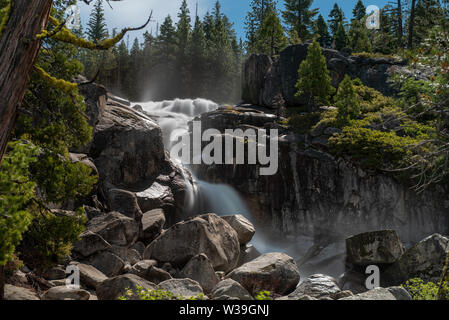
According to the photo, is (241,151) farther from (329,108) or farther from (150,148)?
(329,108)

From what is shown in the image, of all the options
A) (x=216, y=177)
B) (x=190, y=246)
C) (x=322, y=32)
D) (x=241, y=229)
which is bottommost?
(x=190, y=246)

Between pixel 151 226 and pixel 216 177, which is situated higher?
pixel 216 177

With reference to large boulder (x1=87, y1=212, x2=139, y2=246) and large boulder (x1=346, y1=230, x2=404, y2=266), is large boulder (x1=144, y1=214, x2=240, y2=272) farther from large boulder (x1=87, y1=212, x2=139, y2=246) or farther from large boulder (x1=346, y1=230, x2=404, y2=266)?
large boulder (x1=346, y1=230, x2=404, y2=266)

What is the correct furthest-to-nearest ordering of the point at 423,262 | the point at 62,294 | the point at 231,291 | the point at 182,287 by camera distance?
the point at 423,262, the point at 231,291, the point at 182,287, the point at 62,294

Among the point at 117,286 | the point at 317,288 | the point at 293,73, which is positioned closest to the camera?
the point at 117,286

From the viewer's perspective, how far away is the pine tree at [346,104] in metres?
23.1

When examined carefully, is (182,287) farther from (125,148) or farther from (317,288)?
(125,148)

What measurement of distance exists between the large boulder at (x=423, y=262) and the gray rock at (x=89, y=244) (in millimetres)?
9599

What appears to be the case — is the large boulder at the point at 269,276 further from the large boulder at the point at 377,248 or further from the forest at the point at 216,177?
the large boulder at the point at 377,248

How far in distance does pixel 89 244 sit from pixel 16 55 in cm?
724

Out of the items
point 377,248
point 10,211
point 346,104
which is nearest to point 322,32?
point 346,104

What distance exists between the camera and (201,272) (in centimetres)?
1104

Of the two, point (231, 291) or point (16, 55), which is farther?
point (231, 291)
